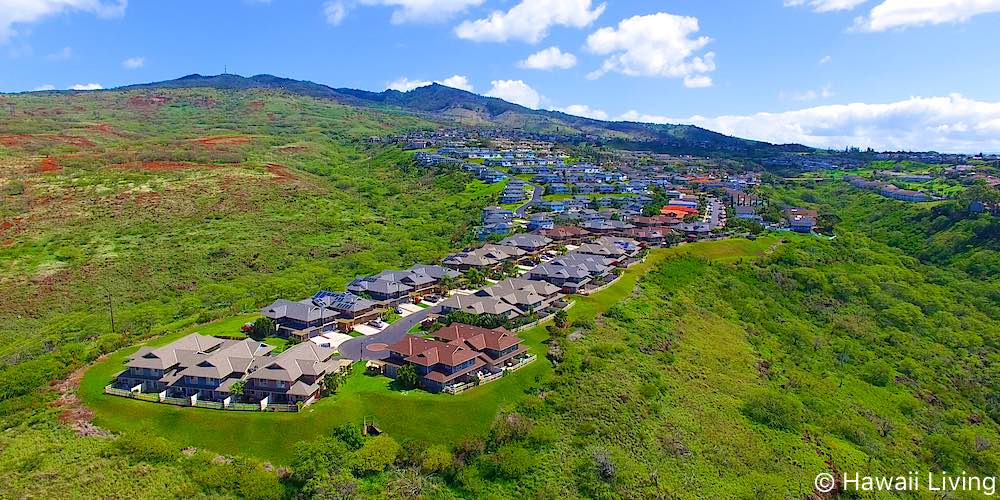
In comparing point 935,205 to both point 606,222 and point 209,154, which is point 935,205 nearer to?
Result: point 606,222

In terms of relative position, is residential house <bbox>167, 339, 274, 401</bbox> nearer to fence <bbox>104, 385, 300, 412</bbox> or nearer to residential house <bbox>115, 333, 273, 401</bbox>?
residential house <bbox>115, 333, 273, 401</bbox>

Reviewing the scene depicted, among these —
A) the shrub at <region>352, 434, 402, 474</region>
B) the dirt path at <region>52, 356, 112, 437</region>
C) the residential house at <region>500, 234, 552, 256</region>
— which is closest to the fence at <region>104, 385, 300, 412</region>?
the dirt path at <region>52, 356, 112, 437</region>

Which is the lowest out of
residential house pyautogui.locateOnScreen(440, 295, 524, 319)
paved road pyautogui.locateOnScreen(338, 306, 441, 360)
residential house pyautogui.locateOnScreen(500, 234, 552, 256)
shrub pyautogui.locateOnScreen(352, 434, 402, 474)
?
shrub pyautogui.locateOnScreen(352, 434, 402, 474)

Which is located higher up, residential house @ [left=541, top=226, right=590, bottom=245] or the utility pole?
residential house @ [left=541, top=226, right=590, bottom=245]

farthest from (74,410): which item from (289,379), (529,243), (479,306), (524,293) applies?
(529,243)

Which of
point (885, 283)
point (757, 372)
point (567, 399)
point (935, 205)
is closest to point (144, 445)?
point (567, 399)

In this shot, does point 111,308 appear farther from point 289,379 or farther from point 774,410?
point 774,410

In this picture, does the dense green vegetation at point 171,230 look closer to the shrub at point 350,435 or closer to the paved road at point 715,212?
the shrub at point 350,435
